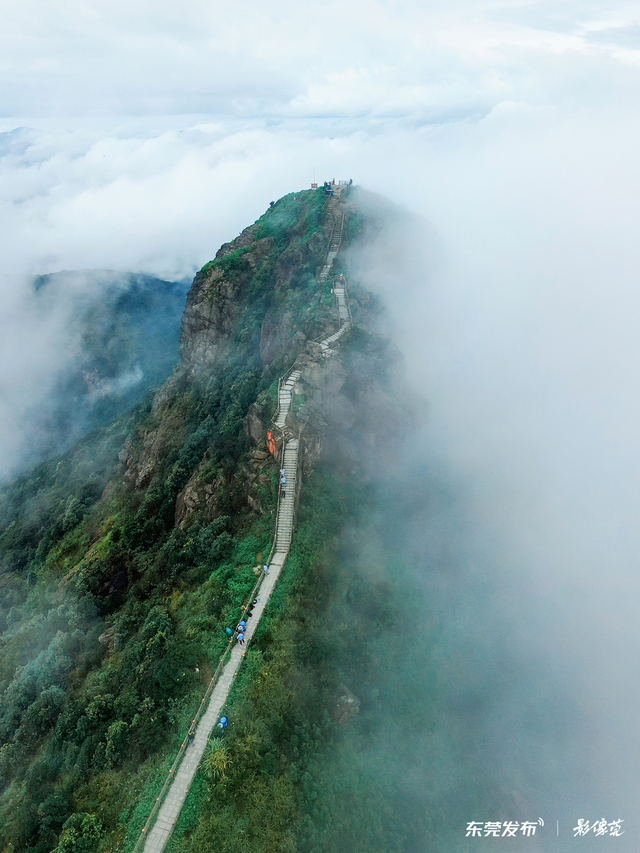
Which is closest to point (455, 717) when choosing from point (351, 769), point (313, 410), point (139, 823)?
point (351, 769)

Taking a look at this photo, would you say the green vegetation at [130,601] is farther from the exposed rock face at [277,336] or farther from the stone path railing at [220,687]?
the exposed rock face at [277,336]

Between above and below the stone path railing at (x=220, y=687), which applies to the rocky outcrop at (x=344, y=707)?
below

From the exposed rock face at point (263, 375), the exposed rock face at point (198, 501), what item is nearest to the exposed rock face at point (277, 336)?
the exposed rock face at point (263, 375)

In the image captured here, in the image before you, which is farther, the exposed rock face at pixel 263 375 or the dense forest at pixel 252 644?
the exposed rock face at pixel 263 375

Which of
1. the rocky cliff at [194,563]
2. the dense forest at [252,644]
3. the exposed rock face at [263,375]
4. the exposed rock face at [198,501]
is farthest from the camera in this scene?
the exposed rock face at [263,375]

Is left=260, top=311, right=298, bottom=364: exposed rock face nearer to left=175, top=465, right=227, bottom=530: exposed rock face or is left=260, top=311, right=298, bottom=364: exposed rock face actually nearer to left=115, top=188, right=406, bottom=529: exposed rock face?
left=115, top=188, right=406, bottom=529: exposed rock face

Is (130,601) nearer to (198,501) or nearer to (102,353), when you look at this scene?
(198,501)

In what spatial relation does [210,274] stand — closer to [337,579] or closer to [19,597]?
[19,597]

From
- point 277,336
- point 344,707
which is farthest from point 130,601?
point 277,336

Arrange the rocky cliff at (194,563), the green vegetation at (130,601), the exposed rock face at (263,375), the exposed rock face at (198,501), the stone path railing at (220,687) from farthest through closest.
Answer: the exposed rock face at (263,375), the exposed rock face at (198,501), the rocky cliff at (194,563), the green vegetation at (130,601), the stone path railing at (220,687)
